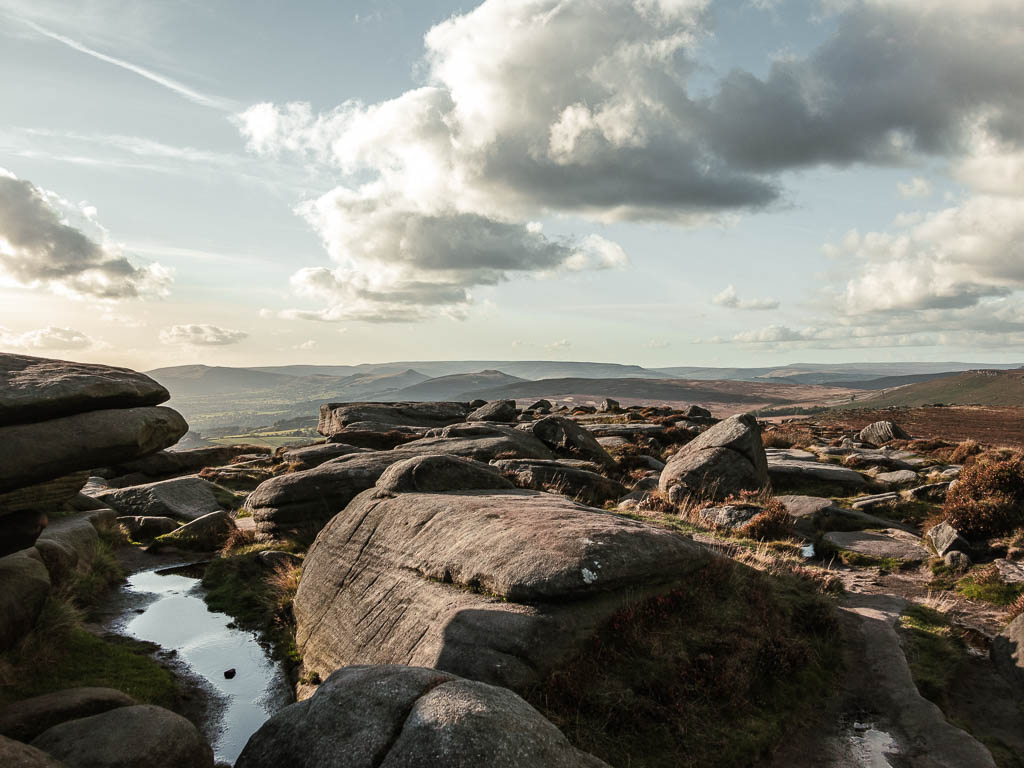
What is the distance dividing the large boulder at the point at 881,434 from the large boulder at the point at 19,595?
2369 inches

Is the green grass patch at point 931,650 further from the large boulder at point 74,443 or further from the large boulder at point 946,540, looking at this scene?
the large boulder at point 74,443

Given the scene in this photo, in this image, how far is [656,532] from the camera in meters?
14.9

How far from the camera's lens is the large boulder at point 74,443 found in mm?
13008

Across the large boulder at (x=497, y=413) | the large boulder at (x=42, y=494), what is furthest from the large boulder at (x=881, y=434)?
the large boulder at (x=42, y=494)

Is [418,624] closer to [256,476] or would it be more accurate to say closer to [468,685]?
[468,685]

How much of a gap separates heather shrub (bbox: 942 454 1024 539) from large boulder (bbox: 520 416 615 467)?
17892mm

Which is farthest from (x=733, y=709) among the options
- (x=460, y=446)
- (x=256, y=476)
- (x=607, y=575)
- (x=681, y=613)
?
(x=256, y=476)

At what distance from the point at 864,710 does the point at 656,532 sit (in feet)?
17.1

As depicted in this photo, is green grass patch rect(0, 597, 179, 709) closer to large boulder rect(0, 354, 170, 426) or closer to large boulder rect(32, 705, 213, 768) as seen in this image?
large boulder rect(32, 705, 213, 768)

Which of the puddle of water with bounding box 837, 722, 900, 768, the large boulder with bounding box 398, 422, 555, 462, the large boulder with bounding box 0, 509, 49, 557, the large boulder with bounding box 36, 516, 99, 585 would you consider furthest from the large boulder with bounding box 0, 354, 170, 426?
the large boulder with bounding box 398, 422, 555, 462

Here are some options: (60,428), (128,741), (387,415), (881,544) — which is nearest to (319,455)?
(387,415)

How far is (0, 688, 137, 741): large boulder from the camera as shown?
11.5m

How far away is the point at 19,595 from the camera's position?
632 inches

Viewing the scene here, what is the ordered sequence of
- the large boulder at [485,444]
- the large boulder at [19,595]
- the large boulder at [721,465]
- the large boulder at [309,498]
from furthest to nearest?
1. the large boulder at [485,444]
2. the large boulder at [721,465]
3. the large boulder at [309,498]
4. the large boulder at [19,595]
